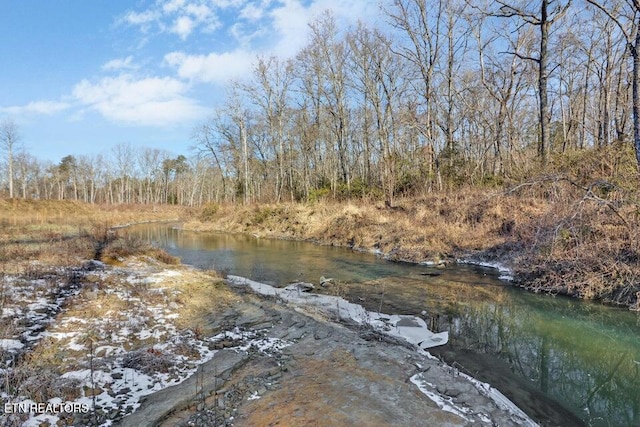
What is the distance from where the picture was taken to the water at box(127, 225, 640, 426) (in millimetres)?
4688

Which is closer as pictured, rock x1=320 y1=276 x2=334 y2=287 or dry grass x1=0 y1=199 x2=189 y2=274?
dry grass x1=0 y1=199 x2=189 y2=274

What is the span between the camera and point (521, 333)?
276 inches

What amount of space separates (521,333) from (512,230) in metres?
7.81

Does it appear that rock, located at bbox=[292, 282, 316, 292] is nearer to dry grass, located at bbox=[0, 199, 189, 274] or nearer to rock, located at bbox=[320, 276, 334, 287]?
Answer: rock, located at bbox=[320, 276, 334, 287]

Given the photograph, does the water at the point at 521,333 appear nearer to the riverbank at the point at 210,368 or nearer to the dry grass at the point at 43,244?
the riverbank at the point at 210,368

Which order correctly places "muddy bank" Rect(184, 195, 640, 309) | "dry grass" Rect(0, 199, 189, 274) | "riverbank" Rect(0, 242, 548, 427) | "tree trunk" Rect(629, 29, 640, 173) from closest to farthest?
"riverbank" Rect(0, 242, 548, 427)
"tree trunk" Rect(629, 29, 640, 173)
"muddy bank" Rect(184, 195, 640, 309)
"dry grass" Rect(0, 199, 189, 274)

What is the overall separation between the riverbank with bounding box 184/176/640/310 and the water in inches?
32.3

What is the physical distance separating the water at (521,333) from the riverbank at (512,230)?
0.82 meters

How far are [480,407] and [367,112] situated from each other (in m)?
30.4

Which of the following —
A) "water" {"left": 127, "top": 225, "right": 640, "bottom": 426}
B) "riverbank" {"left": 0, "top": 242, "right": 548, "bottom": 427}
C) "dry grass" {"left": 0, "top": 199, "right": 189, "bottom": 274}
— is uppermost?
"dry grass" {"left": 0, "top": 199, "right": 189, "bottom": 274}

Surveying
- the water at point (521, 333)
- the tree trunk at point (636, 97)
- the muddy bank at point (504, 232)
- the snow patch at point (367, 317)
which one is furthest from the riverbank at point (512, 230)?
the snow patch at point (367, 317)

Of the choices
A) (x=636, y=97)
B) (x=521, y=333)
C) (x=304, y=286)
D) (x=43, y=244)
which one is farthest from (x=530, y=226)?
(x=43, y=244)

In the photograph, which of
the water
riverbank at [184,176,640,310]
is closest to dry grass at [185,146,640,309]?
riverbank at [184,176,640,310]

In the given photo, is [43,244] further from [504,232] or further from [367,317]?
[504,232]
